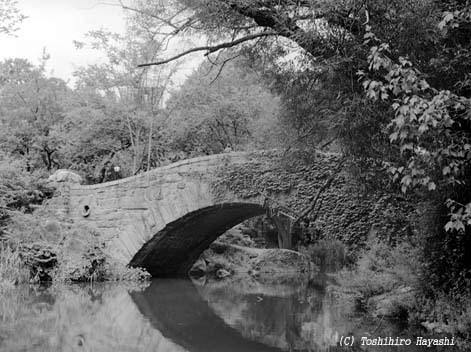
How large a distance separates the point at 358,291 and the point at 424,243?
1.48 metres

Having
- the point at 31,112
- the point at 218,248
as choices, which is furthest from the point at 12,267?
the point at 31,112

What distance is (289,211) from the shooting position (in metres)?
10.2

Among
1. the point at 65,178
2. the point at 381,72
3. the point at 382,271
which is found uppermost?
the point at 65,178

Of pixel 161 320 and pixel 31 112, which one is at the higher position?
pixel 31 112

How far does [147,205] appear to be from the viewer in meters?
11.5

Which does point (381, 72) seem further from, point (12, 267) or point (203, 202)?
point (12, 267)

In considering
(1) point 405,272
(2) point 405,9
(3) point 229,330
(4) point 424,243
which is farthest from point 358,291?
(2) point 405,9

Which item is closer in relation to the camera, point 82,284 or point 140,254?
point 82,284

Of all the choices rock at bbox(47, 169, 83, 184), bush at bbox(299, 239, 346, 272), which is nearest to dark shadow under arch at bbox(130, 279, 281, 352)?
rock at bbox(47, 169, 83, 184)

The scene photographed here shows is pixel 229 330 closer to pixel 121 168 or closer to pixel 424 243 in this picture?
pixel 424 243

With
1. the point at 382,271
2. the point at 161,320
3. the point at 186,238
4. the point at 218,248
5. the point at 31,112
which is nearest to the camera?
the point at 161,320

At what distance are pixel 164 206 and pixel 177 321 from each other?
4059mm

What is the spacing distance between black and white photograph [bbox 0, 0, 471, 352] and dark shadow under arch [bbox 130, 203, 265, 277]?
0.18ft

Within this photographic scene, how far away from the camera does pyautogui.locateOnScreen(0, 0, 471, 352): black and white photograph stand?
229 inches
